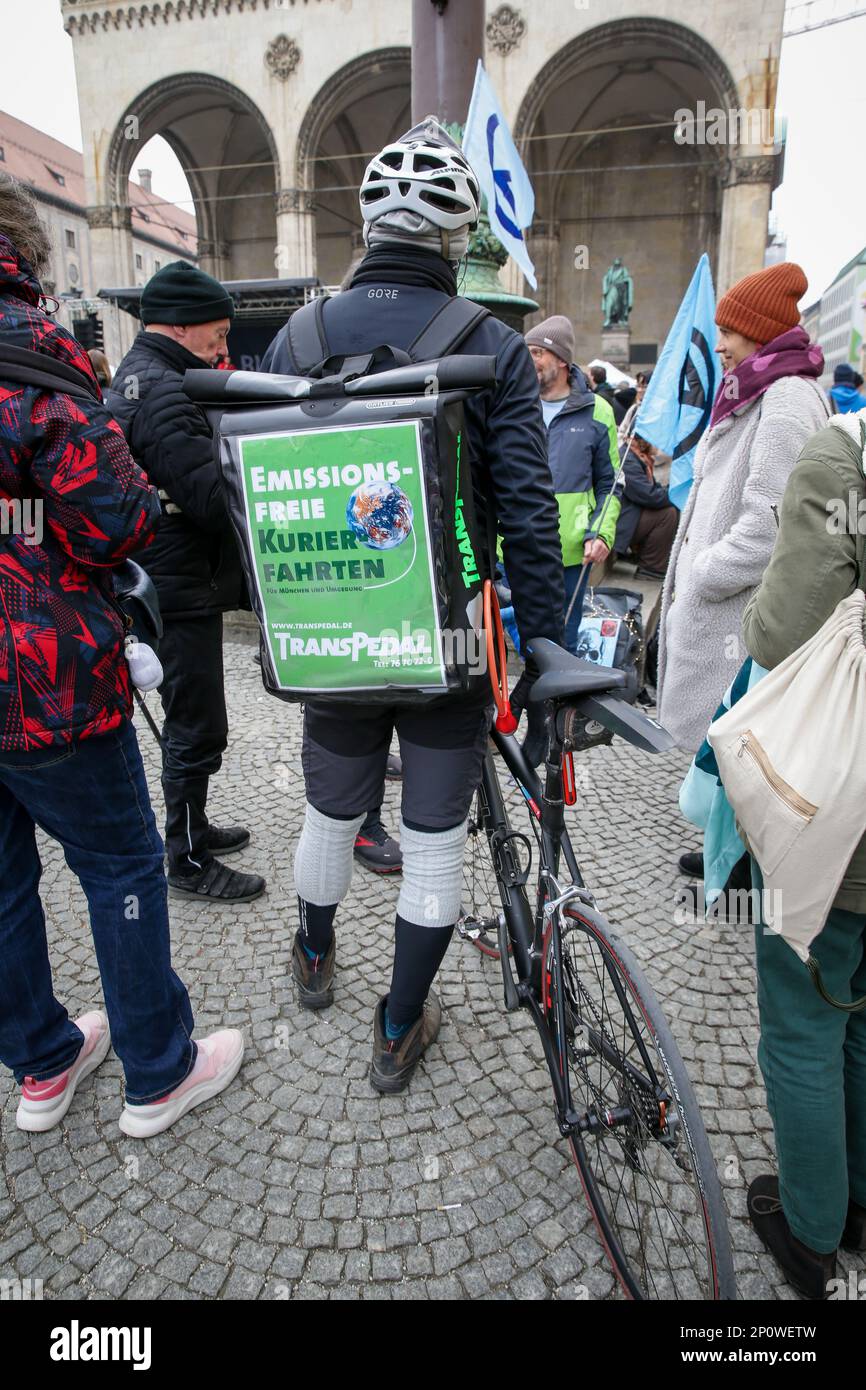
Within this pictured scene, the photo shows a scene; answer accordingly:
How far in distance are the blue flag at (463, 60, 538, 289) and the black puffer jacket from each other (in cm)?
281

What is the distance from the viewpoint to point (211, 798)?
4164 mm

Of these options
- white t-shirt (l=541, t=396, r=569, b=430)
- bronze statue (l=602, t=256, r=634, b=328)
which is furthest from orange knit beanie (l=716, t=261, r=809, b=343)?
bronze statue (l=602, t=256, r=634, b=328)

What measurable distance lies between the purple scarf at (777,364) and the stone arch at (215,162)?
95.7 feet

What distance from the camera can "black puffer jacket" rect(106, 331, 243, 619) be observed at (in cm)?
279

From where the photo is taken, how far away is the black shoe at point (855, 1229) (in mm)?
1883

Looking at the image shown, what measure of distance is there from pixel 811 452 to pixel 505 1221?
1.81m

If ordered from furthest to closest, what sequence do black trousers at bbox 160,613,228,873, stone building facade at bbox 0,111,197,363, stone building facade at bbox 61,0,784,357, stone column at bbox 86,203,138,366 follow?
stone building facade at bbox 0,111,197,363 → stone column at bbox 86,203,138,366 → stone building facade at bbox 61,0,784,357 → black trousers at bbox 160,613,228,873

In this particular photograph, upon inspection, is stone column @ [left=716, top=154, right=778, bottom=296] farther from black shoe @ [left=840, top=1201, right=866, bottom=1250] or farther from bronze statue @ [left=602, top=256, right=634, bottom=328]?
black shoe @ [left=840, top=1201, right=866, bottom=1250]

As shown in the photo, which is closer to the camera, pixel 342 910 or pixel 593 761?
pixel 342 910

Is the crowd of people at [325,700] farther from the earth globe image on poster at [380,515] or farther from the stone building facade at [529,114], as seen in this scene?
the stone building facade at [529,114]

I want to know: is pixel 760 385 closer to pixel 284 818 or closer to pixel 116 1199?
pixel 284 818

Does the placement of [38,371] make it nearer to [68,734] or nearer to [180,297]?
[68,734]

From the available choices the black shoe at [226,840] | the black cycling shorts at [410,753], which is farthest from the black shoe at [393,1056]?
the black shoe at [226,840]

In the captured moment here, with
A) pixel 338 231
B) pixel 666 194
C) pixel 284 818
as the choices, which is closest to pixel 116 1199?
pixel 284 818
